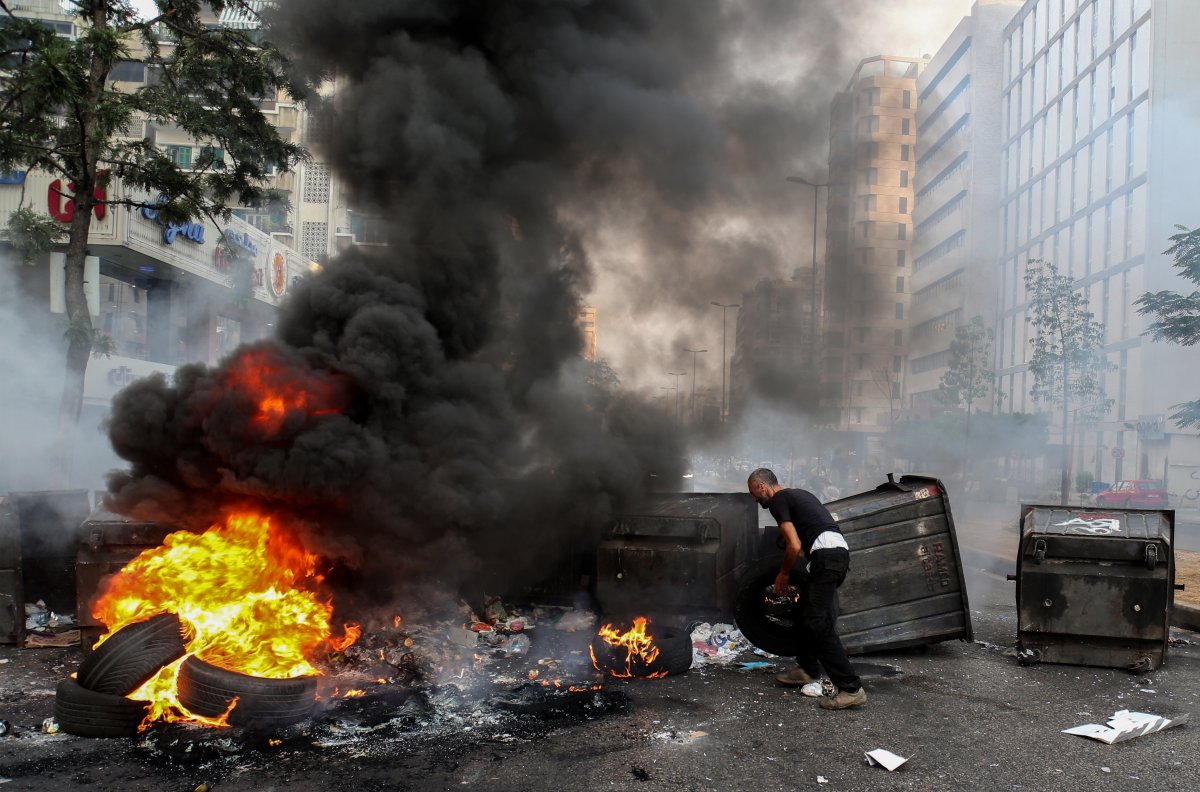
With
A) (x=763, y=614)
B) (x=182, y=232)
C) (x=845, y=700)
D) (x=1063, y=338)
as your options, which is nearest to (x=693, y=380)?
(x=763, y=614)

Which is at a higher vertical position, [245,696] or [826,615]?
[826,615]

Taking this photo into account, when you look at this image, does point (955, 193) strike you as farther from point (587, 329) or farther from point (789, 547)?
point (789, 547)

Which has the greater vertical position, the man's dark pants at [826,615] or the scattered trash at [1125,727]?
the man's dark pants at [826,615]

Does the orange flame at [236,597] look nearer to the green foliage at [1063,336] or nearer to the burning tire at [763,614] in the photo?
the burning tire at [763,614]

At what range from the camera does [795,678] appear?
5.93 metres

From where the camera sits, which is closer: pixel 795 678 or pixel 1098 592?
pixel 795 678

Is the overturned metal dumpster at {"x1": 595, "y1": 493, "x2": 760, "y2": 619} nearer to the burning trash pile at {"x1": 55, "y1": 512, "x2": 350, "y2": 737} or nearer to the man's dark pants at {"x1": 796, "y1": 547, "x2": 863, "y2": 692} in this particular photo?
the man's dark pants at {"x1": 796, "y1": 547, "x2": 863, "y2": 692}

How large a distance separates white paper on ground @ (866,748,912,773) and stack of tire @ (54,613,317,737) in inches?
124

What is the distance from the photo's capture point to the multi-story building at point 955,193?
14.1m

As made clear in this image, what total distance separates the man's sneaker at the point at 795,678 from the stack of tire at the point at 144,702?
3.08 m

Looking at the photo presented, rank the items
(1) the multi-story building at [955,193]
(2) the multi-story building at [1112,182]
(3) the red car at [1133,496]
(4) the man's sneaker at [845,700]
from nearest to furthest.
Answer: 1. (4) the man's sneaker at [845,700]
2. (1) the multi-story building at [955,193]
3. (3) the red car at [1133,496]
4. (2) the multi-story building at [1112,182]

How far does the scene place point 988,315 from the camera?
105 feet

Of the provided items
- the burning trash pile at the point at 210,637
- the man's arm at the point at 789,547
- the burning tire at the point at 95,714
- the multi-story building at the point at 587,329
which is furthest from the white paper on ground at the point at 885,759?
the multi-story building at the point at 587,329

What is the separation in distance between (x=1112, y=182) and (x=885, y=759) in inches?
1425
